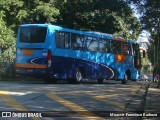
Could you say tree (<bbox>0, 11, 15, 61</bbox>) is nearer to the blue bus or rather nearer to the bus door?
the blue bus

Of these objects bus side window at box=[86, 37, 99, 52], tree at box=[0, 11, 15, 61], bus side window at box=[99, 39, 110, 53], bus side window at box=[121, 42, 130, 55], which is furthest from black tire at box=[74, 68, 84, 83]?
tree at box=[0, 11, 15, 61]

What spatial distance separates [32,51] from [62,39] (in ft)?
5.95

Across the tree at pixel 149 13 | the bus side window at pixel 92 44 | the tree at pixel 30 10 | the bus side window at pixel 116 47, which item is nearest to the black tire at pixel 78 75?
the bus side window at pixel 92 44

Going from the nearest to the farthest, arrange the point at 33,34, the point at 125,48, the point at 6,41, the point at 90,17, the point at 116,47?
the point at 33,34, the point at 116,47, the point at 125,48, the point at 6,41, the point at 90,17

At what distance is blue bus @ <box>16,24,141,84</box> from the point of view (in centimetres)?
2200

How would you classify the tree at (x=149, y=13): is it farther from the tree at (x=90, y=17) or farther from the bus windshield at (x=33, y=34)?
the tree at (x=90, y=17)

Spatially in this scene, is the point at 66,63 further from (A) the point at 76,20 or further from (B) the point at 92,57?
(A) the point at 76,20

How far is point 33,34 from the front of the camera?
22.3 m

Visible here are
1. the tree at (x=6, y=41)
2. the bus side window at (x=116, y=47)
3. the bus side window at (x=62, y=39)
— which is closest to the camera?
the bus side window at (x=62, y=39)

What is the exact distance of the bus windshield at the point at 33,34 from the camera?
22.0m

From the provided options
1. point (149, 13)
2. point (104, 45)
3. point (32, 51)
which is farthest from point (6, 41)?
point (149, 13)

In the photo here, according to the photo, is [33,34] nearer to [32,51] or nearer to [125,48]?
[32,51]

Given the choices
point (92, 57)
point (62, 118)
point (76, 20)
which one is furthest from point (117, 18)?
point (62, 118)

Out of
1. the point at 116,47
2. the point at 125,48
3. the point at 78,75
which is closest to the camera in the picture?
the point at 78,75
